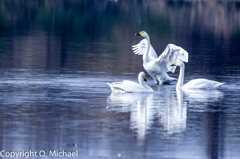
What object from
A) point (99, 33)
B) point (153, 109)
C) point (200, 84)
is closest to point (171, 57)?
point (200, 84)

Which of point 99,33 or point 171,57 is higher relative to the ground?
point 99,33

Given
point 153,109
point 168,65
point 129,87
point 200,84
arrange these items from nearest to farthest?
point 153,109 → point 129,87 → point 200,84 → point 168,65

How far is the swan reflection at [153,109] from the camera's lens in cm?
1490

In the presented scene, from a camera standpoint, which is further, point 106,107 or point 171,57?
point 171,57

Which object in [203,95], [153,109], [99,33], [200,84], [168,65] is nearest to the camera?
[153,109]

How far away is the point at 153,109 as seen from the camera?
672 inches

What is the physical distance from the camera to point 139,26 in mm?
54281

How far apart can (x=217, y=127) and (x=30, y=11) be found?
5516 cm

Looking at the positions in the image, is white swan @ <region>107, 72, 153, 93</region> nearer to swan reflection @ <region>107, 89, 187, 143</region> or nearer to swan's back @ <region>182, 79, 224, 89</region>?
swan reflection @ <region>107, 89, 187, 143</region>

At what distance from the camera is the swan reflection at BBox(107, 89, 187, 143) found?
14898 millimetres

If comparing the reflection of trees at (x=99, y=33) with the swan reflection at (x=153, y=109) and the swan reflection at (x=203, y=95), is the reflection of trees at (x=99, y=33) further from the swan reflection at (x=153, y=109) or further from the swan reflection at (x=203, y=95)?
the swan reflection at (x=153, y=109)

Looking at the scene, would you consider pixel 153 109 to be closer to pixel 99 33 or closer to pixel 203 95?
pixel 203 95

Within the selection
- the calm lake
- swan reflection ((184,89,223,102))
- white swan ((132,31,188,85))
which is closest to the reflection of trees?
the calm lake

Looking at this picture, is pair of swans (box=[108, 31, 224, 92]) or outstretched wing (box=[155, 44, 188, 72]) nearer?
pair of swans (box=[108, 31, 224, 92])
